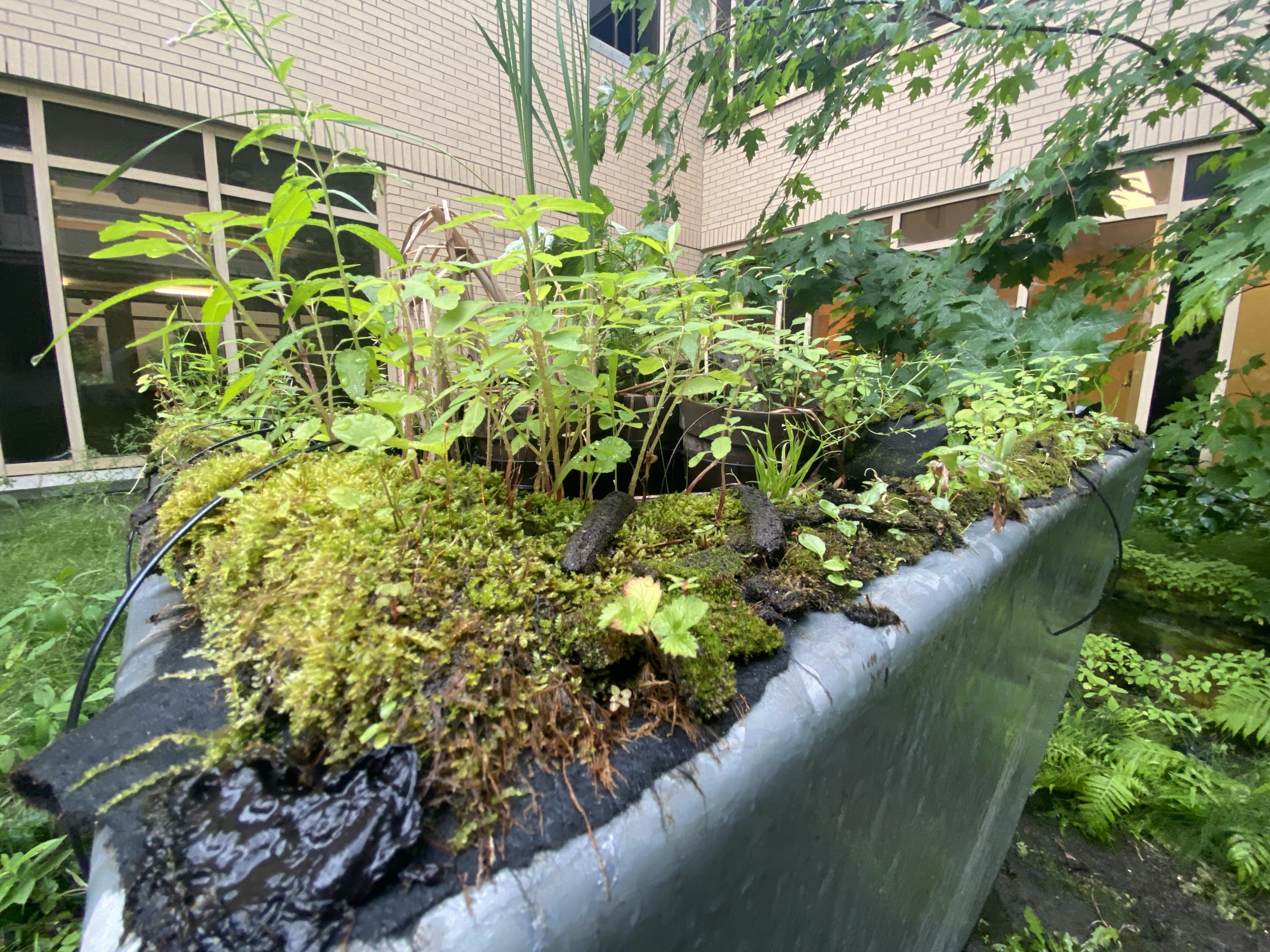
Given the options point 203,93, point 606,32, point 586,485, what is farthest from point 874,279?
point 606,32

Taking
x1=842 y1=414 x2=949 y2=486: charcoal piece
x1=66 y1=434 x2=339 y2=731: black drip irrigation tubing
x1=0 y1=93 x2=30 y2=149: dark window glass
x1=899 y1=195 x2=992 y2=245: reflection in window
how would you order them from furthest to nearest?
x1=899 y1=195 x2=992 y2=245: reflection in window, x1=0 y1=93 x2=30 y2=149: dark window glass, x1=842 y1=414 x2=949 y2=486: charcoal piece, x1=66 y1=434 x2=339 y2=731: black drip irrigation tubing

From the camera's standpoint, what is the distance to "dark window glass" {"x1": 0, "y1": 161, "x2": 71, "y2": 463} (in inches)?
160

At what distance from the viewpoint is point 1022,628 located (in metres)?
1.29

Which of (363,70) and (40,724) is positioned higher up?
(363,70)

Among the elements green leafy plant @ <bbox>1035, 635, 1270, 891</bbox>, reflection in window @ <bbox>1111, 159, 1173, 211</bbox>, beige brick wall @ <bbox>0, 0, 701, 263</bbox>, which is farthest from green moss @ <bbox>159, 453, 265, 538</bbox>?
reflection in window @ <bbox>1111, 159, 1173, 211</bbox>

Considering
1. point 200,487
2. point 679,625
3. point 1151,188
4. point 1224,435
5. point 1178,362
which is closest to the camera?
point 679,625

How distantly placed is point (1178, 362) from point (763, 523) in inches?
249

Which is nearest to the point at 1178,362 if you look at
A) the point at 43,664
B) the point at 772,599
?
the point at 772,599

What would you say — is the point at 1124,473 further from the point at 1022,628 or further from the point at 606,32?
the point at 606,32

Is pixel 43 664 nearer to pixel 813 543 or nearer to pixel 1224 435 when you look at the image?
pixel 813 543

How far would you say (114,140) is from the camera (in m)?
4.43

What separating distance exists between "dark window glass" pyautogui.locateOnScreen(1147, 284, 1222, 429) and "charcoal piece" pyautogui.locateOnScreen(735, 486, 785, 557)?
5664 mm

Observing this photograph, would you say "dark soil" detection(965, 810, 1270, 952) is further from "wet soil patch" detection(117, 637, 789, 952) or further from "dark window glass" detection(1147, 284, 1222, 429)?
"dark window glass" detection(1147, 284, 1222, 429)

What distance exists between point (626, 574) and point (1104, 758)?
10.0 feet
